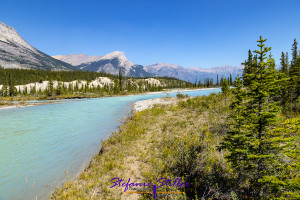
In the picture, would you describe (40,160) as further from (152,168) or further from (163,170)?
(163,170)

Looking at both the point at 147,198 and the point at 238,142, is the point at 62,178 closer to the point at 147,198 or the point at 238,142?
the point at 147,198

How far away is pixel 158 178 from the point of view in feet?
17.2

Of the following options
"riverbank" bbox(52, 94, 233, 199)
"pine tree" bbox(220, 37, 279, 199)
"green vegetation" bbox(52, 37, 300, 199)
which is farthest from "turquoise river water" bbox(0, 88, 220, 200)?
"pine tree" bbox(220, 37, 279, 199)

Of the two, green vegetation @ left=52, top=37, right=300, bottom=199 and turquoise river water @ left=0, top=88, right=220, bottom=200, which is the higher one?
green vegetation @ left=52, top=37, right=300, bottom=199

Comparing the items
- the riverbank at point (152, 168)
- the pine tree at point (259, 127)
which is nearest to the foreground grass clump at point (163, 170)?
the riverbank at point (152, 168)

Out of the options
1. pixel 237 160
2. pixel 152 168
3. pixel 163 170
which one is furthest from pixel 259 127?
pixel 152 168

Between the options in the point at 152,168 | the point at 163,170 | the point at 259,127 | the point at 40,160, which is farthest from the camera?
the point at 40,160

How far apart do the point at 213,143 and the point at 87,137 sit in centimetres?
1033

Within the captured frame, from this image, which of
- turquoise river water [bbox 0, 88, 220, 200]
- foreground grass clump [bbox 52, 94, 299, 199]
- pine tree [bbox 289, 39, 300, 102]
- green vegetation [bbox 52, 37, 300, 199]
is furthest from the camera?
pine tree [bbox 289, 39, 300, 102]

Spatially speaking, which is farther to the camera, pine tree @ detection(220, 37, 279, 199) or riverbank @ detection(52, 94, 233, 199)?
riverbank @ detection(52, 94, 233, 199)

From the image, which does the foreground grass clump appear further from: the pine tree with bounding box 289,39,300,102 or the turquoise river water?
the pine tree with bounding box 289,39,300,102

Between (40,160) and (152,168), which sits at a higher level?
(152,168)

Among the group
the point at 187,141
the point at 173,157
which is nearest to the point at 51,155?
the point at 173,157

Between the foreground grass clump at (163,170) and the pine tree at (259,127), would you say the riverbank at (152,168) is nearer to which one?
the foreground grass clump at (163,170)
